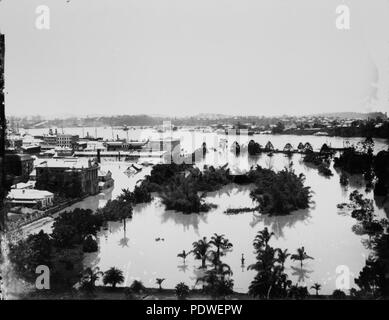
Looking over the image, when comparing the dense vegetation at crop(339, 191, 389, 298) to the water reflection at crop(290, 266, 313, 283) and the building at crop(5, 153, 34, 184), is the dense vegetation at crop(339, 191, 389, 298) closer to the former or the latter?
the water reflection at crop(290, 266, 313, 283)

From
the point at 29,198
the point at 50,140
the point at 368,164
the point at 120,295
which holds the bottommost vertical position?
the point at 120,295

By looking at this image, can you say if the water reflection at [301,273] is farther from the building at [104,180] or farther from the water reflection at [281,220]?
the building at [104,180]

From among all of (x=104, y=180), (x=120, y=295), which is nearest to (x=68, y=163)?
(x=104, y=180)

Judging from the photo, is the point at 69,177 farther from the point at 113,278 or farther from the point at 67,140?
the point at 113,278

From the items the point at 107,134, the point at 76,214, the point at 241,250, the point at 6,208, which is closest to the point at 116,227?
the point at 76,214
